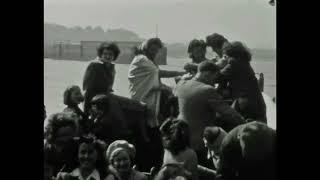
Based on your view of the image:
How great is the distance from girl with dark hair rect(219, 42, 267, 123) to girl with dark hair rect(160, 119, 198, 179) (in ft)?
1.47

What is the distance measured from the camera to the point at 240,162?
4918 mm

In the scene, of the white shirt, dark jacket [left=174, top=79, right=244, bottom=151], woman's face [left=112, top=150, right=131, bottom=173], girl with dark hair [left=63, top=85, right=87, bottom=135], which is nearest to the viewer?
woman's face [left=112, top=150, right=131, bottom=173]

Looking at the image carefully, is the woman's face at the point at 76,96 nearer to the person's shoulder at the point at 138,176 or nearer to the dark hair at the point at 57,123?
the dark hair at the point at 57,123

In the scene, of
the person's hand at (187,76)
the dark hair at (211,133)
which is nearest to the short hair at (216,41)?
the person's hand at (187,76)

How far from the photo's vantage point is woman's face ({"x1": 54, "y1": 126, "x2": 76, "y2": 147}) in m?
5.06

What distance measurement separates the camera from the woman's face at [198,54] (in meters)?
5.16

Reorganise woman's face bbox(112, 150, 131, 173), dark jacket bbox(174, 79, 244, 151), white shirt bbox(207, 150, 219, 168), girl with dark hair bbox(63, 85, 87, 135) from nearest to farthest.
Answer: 1. woman's face bbox(112, 150, 131, 173)
2. white shirt bbox(207, 150, 219, 168)
3. dark jacket bbox(174, 79, 244, 151)
4. girl with dark hair bbox(63, 85, 87, 135)

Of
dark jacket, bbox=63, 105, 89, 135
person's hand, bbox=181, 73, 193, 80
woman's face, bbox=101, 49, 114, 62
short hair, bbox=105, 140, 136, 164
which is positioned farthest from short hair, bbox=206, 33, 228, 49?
dark jacket, bbox=63, 105, 89, 135

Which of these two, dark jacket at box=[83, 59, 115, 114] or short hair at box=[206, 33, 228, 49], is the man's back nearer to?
short hair at box=[206, 33, 228, 49]

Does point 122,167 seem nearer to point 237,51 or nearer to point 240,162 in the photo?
point 240,162

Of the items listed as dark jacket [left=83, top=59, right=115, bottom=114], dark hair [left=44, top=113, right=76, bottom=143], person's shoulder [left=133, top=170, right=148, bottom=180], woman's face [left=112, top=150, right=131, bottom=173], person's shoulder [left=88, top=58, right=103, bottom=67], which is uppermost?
person's shoulder [left=88, top=58, right=103, bottom=67]
